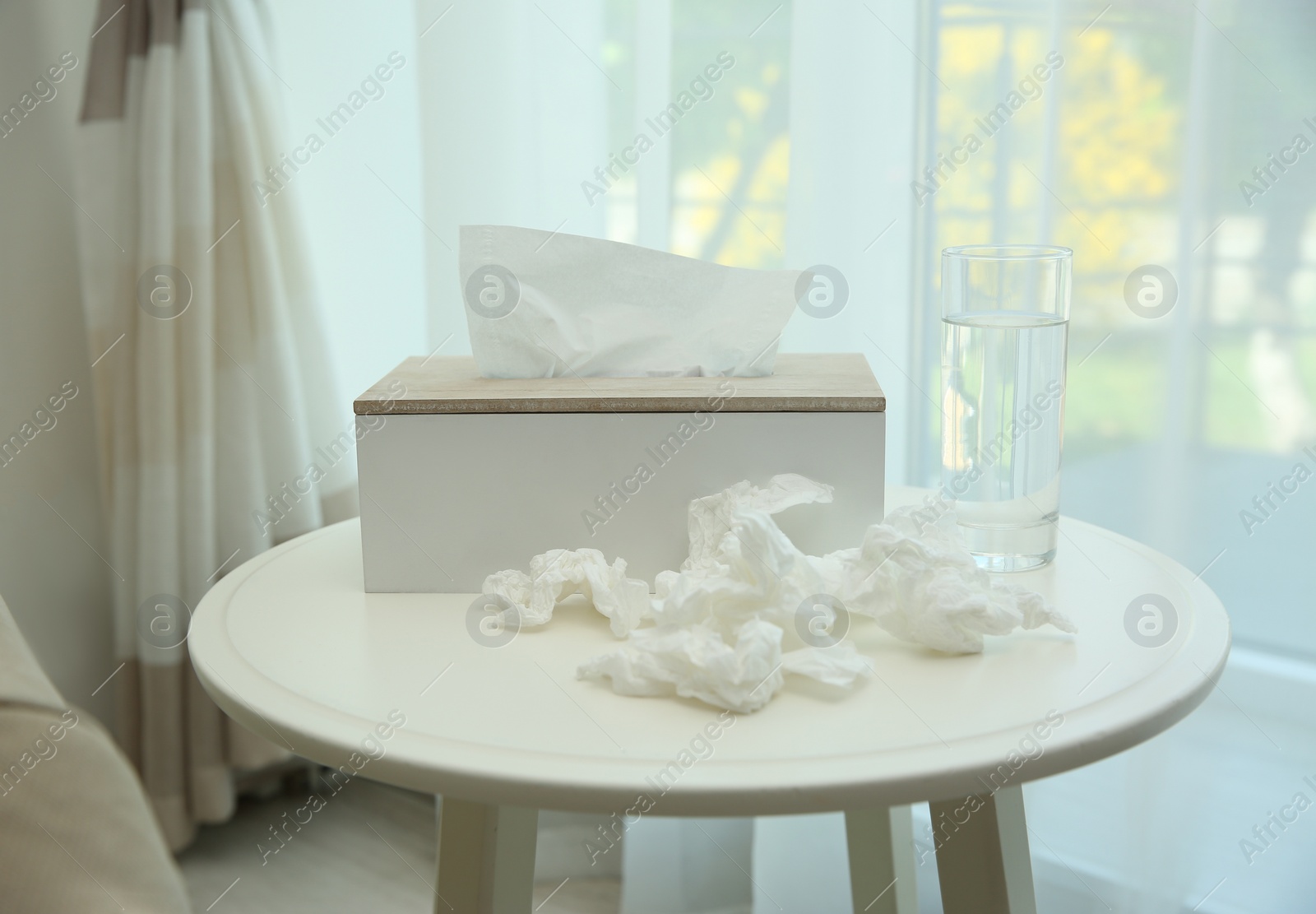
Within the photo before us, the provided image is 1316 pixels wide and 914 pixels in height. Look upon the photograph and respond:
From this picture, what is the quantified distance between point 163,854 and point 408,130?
1.15 metres

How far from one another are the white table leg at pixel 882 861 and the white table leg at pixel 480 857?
0.33m

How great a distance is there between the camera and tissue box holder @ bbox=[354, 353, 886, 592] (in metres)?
0.72

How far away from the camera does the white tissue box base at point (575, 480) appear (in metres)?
0.72

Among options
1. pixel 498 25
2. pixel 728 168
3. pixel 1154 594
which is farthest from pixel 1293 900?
pixel 498 25

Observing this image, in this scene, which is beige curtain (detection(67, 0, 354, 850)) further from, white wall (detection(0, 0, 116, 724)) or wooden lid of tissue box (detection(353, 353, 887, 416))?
wooden lid of tissue box (detection(353, 353, 887, 416))

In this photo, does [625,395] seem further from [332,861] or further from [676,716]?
[332,861]

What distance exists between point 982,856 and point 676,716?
0.21 metres

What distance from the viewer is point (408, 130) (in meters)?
1.44

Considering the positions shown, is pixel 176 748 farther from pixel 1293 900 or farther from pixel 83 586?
pixel 1293 900

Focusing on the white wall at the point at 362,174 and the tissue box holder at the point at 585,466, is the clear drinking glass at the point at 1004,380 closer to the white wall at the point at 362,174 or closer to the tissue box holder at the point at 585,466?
the tissue box holder at the point at 585,466

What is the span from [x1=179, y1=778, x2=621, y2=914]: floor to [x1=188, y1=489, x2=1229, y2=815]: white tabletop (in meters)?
0.76

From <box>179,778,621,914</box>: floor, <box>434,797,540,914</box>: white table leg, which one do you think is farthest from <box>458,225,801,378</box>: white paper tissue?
<box>179,778,621,914</box>: floor

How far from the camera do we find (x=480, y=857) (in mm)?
647

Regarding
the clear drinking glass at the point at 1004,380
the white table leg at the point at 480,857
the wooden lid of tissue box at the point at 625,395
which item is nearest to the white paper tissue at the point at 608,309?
the wooden lid of tissue box at the point at 625,395
